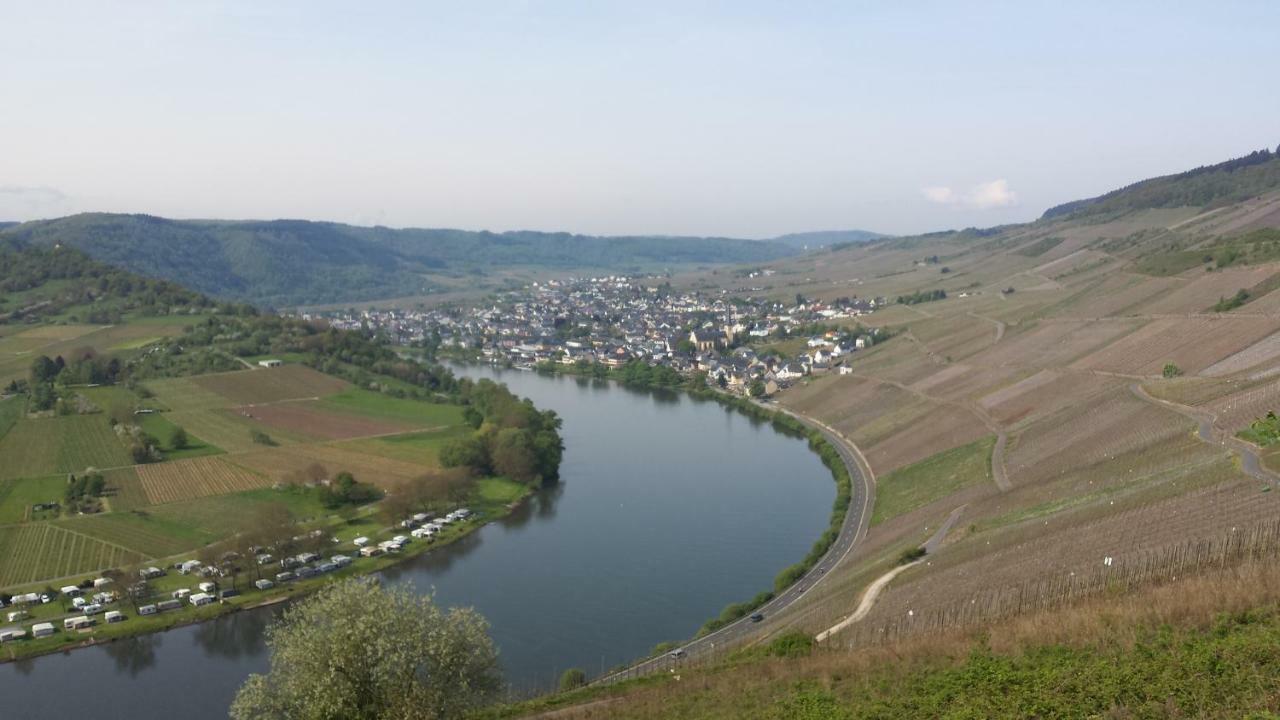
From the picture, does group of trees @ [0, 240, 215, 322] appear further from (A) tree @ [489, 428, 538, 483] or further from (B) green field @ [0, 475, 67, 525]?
(A) tree @ [489, 428, 538, 483]

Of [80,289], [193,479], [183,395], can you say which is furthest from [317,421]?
[80,289]

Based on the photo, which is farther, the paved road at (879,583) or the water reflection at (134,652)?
the water reflection at (134,652)

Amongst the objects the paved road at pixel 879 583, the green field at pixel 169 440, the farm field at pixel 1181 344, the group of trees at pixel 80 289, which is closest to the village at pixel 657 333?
the farm field at pixel 1181 344

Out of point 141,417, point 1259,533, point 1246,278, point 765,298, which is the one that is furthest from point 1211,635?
point 765,298

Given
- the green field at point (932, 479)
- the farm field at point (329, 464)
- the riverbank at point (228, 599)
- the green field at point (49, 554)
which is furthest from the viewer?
the farm field at point (329, 464)

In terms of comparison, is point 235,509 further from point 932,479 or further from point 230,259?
point 230,259

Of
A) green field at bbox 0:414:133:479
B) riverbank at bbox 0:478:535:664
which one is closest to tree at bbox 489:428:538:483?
riverbank at bbox 0:478:535:664

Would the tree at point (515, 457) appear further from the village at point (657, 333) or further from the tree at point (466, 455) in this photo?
the village at point (657, 333)
